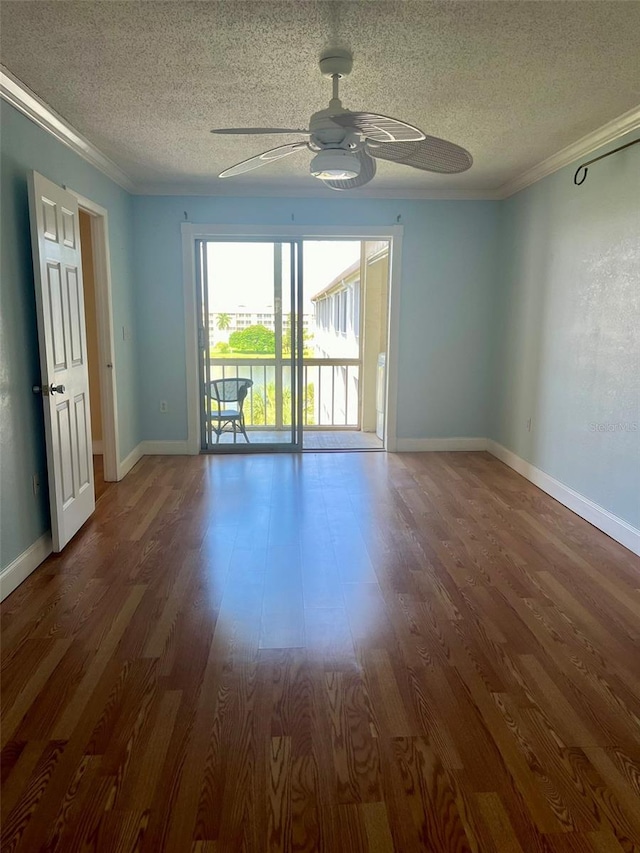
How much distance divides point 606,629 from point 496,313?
11.6ft

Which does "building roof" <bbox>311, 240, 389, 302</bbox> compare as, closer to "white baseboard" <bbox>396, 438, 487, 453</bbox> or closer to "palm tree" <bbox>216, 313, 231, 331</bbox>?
"palm tree" <bbox>216, 313, 231, 331</bbox>

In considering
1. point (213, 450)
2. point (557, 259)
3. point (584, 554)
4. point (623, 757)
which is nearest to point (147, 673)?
point (623, 757)

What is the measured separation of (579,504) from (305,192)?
351 cm

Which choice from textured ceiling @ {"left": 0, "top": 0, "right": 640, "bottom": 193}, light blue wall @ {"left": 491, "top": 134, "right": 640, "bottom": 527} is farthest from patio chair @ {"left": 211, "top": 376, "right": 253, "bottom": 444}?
light blue wall @ {"left": 491, "top": 134, "right": 640, "bottom": 527}

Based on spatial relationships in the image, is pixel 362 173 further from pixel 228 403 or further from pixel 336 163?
pixel 228 403

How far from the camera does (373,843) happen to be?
1450 mm

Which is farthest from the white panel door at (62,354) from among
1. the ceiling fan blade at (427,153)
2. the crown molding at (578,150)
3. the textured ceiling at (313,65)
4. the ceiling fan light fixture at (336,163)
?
the crown molding at (578,150)

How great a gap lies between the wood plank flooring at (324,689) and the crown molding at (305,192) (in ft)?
9.96

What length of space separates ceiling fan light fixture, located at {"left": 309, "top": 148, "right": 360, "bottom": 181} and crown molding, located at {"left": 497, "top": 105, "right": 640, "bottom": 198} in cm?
182

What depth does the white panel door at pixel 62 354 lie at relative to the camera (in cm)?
290

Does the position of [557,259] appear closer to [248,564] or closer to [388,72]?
[388,72]

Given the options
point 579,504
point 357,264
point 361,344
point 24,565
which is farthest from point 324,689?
point 357,264

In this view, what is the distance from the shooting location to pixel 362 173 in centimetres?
272

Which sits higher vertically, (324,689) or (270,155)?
(270,155)
